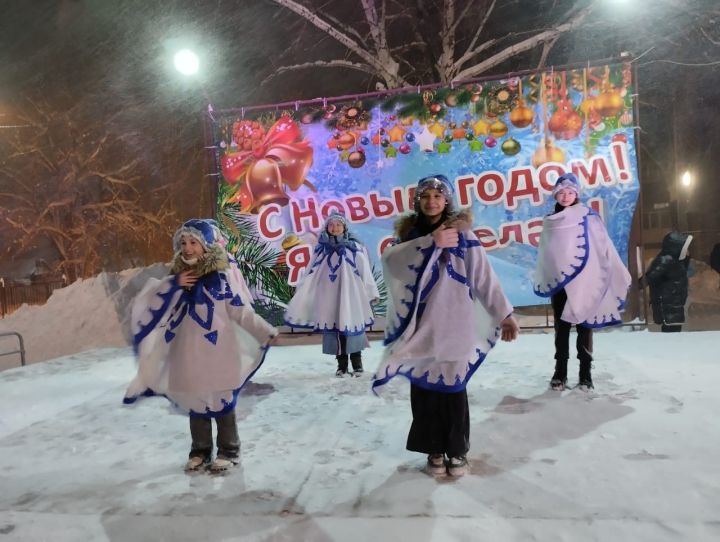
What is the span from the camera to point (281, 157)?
9.38m

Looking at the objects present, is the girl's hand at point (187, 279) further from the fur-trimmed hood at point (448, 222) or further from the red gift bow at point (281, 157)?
the red gift bow at point (281, 157)

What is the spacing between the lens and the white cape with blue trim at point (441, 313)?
3279 millimetres

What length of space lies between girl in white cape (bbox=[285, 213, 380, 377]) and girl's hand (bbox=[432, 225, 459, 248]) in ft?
11.3

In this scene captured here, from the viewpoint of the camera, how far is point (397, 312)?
3445 millimetres

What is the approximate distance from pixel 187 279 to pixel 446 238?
1.73 meters

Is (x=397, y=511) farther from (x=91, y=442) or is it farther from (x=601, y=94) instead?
(x=601, y=94)

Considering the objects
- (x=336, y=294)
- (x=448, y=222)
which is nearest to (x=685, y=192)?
(x=336, y=294)

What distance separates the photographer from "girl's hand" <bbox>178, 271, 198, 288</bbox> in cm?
355

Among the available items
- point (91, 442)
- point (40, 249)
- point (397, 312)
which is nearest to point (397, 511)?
point (397, 312)

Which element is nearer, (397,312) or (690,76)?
(397,312)

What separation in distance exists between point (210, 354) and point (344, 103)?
6624 mm

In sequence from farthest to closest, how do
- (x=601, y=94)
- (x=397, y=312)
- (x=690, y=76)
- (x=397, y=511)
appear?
(x=690, y=76) → (x=601, y=94) → (x=397, y=312) → (x=397, y=511)

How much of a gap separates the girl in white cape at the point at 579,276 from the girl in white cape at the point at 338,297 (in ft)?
7.54

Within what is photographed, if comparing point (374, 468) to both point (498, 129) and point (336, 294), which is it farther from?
point (498, 129)
